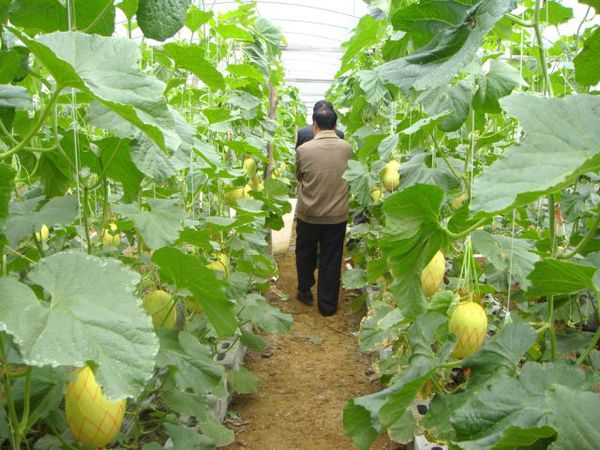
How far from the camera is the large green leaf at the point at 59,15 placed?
3.79 ft

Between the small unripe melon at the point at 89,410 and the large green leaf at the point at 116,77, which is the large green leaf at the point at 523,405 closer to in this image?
the large green leaf at the point at 116,77

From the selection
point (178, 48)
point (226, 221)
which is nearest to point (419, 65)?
point (178, 48)

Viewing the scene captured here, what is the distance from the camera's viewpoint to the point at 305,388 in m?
3.46

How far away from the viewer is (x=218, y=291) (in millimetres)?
1514

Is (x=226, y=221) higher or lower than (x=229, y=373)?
higher

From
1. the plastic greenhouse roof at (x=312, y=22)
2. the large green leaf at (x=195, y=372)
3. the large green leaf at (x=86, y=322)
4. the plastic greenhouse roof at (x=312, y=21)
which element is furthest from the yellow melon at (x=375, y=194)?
the plastic greenhouse roof at (x=312, y=22)

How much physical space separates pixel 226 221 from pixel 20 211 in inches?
39.0

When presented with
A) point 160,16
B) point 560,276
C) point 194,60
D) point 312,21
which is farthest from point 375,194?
point 312,21

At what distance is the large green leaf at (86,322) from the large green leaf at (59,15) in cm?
53

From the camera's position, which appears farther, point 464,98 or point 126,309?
point 464,98

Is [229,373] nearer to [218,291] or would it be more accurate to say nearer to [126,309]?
[218,291]

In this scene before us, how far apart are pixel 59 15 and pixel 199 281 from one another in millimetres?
681

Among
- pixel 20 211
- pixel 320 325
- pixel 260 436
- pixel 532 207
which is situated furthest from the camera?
pixel 320 325

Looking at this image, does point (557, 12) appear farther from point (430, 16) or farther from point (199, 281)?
point (199, 281)
